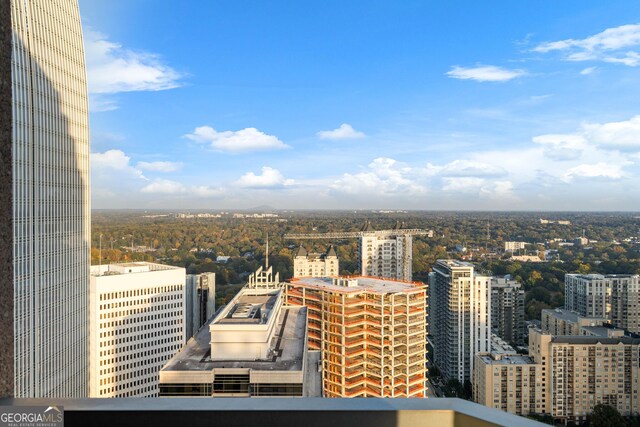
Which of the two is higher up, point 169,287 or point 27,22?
point 27,22

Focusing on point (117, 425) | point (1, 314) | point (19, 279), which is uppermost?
point (1, 314)

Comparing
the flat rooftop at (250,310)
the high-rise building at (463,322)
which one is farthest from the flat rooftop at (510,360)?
the flat rooftop at (250,310)

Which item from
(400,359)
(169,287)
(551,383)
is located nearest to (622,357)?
(551,383)

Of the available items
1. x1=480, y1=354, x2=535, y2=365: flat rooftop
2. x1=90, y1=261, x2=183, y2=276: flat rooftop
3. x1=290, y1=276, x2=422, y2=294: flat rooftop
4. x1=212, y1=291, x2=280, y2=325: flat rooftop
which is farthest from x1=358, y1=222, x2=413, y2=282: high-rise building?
x1=212, y1=291, x2=280, y2=325: flat rooftop

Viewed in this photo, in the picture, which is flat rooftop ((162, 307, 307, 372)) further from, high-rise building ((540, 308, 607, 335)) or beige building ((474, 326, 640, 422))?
high-rise building ((540, 308, 607, 335))

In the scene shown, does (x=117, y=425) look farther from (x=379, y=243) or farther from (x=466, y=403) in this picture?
(x=379, y=243)

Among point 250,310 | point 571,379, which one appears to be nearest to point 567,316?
point 571,379
